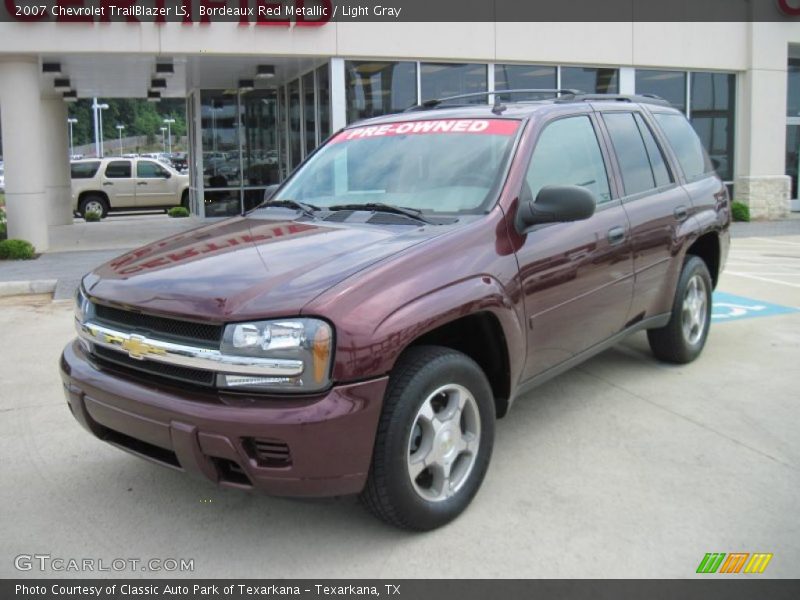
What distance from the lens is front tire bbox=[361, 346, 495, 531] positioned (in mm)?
3059

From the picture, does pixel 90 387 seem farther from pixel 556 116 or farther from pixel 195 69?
pixel 195 69

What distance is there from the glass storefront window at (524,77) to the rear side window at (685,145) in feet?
27.5

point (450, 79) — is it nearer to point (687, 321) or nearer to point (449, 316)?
point (687, 321)

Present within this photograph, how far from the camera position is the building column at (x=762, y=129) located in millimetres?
16531

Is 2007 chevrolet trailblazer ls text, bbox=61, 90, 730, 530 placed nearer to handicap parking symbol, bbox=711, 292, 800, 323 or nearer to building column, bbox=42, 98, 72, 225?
handicap parking symbol, bbox=711, 292, 800, 323

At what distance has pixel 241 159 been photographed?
18.9 metres

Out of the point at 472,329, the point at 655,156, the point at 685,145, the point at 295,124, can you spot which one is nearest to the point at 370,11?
the point at 295,124

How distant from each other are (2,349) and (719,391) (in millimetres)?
5735

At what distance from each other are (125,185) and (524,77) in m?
14.6

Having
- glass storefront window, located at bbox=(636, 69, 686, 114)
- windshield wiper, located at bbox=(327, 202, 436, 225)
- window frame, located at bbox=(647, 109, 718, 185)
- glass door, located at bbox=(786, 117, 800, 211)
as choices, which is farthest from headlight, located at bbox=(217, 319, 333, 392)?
glass door, located at bbox=(786, 117, 800, 211)

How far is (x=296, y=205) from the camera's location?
4.46 metres

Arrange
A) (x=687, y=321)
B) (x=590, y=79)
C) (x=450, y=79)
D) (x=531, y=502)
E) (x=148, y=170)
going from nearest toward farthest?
(x=531, y=502), (x=687, y=321), (x=450, y=79), (x=590, y=79), (x=148, y=170)

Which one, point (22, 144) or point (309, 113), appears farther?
point (309, 113)

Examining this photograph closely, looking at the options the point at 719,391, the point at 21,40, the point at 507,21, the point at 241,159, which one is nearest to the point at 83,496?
the point at 719,391
